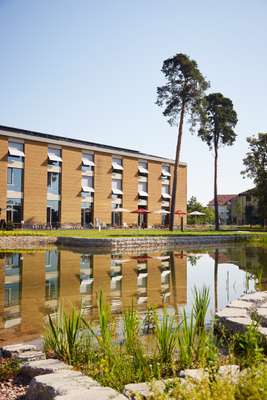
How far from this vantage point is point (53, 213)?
40.3 meters

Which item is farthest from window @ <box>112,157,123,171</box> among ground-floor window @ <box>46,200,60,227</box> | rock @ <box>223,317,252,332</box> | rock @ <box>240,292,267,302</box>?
rock @ <box>223,317,252,332</box>

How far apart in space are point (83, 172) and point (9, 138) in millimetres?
8993

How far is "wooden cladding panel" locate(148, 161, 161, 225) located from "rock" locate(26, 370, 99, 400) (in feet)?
151

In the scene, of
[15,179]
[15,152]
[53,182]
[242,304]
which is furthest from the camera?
[53,182]

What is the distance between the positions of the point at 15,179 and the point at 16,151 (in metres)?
2.55

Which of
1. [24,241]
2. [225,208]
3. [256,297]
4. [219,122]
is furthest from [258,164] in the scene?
[225,208]

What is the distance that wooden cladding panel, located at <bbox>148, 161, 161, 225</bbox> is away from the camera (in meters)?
50.2

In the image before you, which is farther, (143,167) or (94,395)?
(143,167)

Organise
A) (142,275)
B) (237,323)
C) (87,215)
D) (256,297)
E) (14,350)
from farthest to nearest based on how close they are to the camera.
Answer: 1. (87,215)
2. (142,275)
3. (256,297)
4. (237,323)
5. (14,350)

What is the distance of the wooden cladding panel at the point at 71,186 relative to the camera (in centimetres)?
4094

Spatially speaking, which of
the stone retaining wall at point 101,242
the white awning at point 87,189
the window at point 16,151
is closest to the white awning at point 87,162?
the white awning at point 87,189

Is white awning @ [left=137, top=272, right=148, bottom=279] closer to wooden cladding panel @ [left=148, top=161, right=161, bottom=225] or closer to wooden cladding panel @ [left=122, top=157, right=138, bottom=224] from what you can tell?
wooden cladding panel @ [left=122, top=157, right=138, bottom=224]

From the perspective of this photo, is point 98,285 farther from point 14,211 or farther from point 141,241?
point 14,211

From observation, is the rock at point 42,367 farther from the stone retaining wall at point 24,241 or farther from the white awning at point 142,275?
the stone retaining wall at point 24,241
